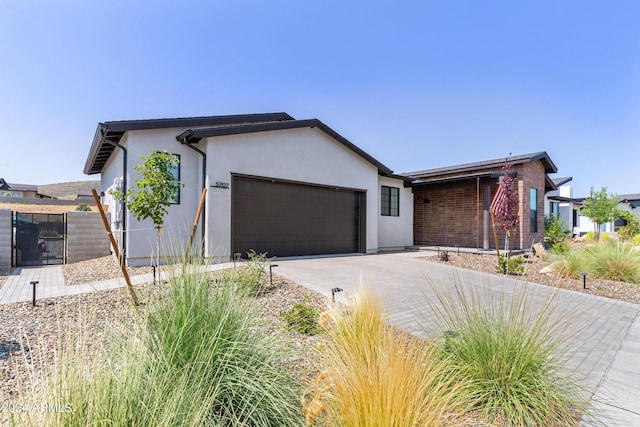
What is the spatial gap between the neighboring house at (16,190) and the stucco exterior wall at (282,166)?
1928 inches

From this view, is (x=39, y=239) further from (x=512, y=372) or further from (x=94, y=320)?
(x=512, y=372)

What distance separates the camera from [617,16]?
8734 millimetres

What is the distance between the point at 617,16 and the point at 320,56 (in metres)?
9.24

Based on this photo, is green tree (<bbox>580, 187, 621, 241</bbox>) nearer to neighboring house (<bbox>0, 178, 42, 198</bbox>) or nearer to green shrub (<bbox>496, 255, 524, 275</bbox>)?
green shrub (<bbox>496, 255, 524, 275</bbox>)

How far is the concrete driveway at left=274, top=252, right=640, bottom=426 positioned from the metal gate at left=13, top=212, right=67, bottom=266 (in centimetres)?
813

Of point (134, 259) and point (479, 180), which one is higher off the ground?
point (479, 180)

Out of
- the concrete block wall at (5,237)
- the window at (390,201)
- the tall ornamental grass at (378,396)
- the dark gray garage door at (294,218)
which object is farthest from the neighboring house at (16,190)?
the tall ornamental grass at (378,396)

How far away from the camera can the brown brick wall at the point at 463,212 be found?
47.7 feet

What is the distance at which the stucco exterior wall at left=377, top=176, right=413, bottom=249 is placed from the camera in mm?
15430

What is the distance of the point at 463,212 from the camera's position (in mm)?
15883

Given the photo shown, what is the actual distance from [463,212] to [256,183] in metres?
11.4

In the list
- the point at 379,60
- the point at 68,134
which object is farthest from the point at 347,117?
the point at 68,134

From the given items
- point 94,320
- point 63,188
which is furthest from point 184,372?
point 63,188

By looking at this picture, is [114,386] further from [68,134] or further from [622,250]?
[68,134]
